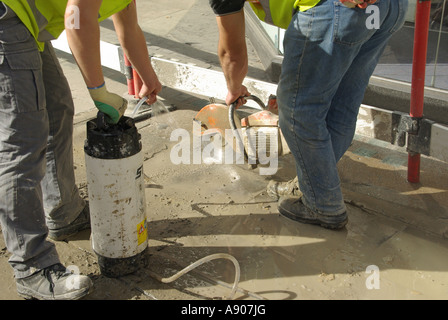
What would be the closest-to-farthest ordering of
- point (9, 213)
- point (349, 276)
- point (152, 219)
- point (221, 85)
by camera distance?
point (9, 213) < point (349, 276) < point (152, 219) < point (221, 85)

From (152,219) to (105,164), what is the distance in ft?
2.66

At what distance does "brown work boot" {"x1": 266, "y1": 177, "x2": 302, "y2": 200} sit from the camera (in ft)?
9.90

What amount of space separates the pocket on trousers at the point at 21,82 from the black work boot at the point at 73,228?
2.61 feet

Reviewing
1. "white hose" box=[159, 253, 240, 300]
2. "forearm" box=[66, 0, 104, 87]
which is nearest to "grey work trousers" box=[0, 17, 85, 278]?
"forearm" box=[66, 0, 104, 87]

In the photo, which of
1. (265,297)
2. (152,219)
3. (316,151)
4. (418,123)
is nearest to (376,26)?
(316,151)

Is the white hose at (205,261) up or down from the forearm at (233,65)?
down

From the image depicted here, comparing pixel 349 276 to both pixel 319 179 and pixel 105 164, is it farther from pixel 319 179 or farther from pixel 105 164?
pixel 105 164

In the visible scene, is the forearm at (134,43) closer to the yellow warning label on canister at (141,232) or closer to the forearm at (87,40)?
the forearm at (87,40)

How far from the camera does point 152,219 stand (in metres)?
2.94

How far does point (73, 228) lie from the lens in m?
2.78

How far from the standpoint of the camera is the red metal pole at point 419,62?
2.83 meters

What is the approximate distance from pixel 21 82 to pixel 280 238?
1.47m

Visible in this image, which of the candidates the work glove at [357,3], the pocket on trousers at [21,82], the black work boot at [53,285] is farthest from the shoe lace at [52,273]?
the work glove at [357,3]

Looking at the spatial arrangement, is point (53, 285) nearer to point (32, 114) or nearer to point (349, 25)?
point (32, 114)
